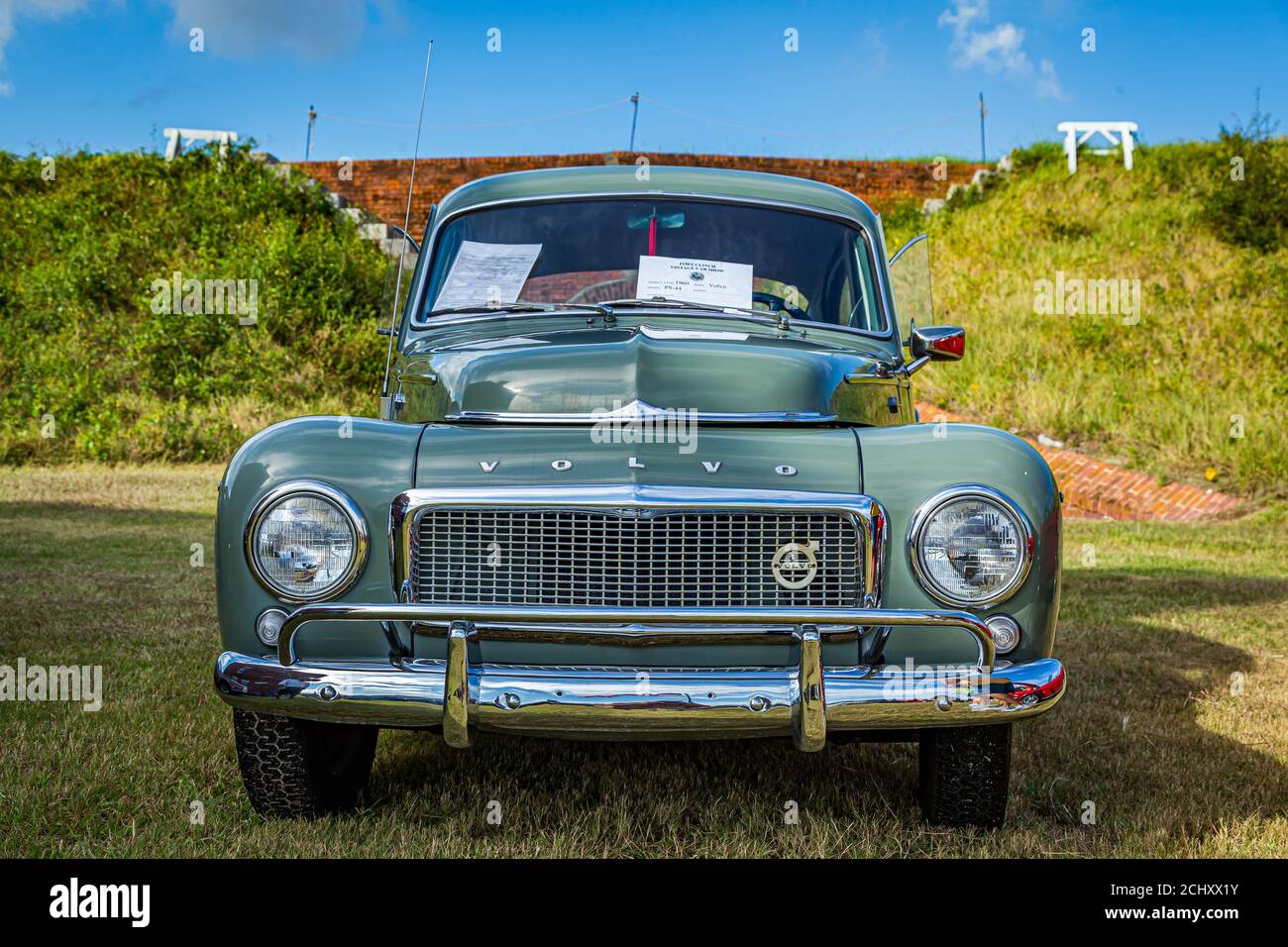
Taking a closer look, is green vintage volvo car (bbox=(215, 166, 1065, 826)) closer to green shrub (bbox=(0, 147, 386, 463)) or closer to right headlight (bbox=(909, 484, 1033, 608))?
right headlight (bbox=(909, 484, 1033, 608))

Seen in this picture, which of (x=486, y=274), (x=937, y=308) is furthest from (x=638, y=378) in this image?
(x=937, y=308)

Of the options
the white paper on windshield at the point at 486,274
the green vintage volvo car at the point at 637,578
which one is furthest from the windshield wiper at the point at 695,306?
the green vintage volvo car at the point at 637,578

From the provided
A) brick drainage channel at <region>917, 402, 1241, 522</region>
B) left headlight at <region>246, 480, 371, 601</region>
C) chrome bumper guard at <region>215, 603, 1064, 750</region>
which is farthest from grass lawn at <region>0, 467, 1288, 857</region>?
brick drainage channel at <region>917, 402, 1241, 522</region>

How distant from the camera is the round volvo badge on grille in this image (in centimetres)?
232

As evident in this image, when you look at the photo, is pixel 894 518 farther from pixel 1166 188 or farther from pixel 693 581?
pixel 1166 188

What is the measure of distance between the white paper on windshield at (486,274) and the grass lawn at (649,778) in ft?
4.42

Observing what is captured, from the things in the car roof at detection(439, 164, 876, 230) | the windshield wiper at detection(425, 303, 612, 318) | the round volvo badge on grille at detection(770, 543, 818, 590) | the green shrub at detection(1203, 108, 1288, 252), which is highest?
the green shrub at detection(1203, 108, 1288, 252)

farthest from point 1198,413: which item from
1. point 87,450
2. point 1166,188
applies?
point 87,450

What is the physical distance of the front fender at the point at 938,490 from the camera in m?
2.34

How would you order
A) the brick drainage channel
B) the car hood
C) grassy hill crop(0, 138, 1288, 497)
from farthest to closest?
grassy hill crop(0, 138, 1288, 497) → the brick drainage channel → the car hood

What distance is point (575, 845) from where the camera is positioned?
2.56m

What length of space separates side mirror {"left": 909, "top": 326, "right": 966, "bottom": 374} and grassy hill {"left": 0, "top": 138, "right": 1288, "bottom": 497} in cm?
754

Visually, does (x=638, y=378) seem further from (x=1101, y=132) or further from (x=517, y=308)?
(x=1101, y=132)

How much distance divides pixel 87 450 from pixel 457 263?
10.2 meters
